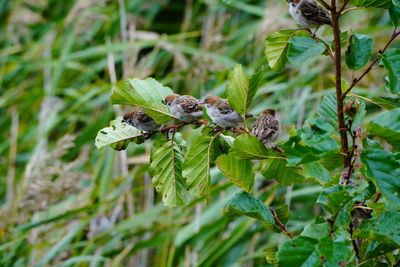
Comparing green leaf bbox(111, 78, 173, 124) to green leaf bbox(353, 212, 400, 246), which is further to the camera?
green leaf bbox(111, 78, 173, 124)

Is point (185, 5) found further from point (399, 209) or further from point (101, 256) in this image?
point (399, 209)

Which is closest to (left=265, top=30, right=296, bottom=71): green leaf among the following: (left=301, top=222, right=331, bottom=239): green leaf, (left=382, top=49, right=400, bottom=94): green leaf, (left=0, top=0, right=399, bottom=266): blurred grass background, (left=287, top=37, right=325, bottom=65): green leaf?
(left=287, top=37, right=325, bottom=65): green leaf

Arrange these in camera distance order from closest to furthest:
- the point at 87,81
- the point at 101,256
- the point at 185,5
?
the point at 101,256, the point at 87,81, the point at 185,5

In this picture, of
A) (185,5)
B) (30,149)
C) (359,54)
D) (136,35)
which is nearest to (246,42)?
(136,35)

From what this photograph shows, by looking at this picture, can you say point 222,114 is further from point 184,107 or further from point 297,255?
point 297,255

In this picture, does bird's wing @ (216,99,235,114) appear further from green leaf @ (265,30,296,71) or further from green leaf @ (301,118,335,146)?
green leaf @ (301,118,335,146)

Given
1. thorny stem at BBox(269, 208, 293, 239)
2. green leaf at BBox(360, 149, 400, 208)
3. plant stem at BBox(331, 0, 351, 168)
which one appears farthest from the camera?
thorny stem at BBox(269, 208, 293, 239)
